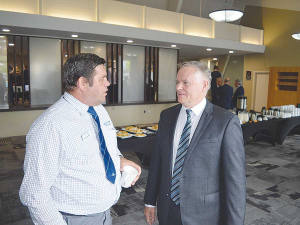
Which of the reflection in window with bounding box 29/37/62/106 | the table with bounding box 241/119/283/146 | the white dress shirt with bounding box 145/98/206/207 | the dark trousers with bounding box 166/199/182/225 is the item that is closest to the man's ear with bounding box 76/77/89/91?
the white dress shirt with bounding box 145/98/206/207

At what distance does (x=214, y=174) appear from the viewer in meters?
1.65

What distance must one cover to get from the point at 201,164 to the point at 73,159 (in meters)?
0.80

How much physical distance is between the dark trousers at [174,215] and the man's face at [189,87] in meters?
0.72

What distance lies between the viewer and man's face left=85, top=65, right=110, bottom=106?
1.54 m

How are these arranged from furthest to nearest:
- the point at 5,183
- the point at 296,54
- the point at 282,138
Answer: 1. the point at 296,54
2. the point at 282,138
3. the point at 5,183

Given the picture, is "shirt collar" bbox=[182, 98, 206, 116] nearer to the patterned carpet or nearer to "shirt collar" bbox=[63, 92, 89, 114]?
"shirt collar" bbox=[63, 92, 89, 114]

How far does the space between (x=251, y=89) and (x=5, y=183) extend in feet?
39.0

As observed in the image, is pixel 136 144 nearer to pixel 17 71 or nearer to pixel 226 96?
pixel 226 96

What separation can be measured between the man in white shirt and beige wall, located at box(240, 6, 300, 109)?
11788mm

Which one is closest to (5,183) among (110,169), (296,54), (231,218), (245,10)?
(110,169)

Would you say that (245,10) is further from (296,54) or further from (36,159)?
(36,159)

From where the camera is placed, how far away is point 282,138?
22.9 feet

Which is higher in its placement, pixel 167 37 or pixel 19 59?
pixel 167 37

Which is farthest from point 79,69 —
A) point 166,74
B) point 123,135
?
point 166,74
